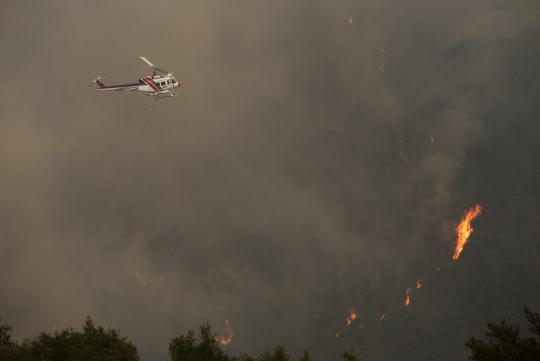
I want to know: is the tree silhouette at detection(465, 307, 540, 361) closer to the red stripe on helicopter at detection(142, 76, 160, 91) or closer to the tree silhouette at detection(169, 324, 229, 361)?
the tree silhouette at detection(169, 324, 229, 361)

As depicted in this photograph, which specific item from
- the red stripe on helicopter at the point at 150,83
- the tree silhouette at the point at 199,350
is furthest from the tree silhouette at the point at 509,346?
the red stripe on helicopter at the point at 150,83

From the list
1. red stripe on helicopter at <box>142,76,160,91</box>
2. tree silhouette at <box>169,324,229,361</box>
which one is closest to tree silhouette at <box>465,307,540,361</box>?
tree silhouette at <box>169,324,229,361</box>

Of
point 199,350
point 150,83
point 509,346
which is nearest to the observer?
point 509,346

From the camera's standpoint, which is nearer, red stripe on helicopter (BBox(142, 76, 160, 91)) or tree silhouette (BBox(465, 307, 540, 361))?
tree silhouette (BBox(465, 307, 540, 361))

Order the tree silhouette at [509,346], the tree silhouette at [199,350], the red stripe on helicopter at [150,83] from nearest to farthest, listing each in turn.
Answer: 1. the tree silhouette at [509,346]
2. the tree silhouette at [199,350]
3. the red stripe on helicopter at [150,83]

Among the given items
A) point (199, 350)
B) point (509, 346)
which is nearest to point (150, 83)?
point (199, 350)

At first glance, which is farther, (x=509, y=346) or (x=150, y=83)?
(x=150, y=83)

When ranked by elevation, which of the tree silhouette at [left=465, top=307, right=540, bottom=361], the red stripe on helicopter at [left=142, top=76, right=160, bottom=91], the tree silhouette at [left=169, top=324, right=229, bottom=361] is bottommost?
the tree silhouette at [left=465, top=307, right=540, bottom=361]

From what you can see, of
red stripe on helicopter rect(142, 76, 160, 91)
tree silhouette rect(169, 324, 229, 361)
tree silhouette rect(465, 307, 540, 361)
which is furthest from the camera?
red stripe on helicopter rect(142, 76, 160, 91)

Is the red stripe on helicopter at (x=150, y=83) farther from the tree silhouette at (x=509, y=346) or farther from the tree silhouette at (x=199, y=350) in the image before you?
the tree silhouette at (x=509, y=346)

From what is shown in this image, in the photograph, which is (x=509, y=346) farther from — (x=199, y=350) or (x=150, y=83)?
(x=150, y=83)

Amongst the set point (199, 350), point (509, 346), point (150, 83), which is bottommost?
point (509, 346)

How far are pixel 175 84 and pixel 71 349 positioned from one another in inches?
2759

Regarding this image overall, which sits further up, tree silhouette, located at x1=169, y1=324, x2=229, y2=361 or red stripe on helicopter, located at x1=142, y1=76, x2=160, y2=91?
red stripe on helicopter, located at x1=142, y1=76, x2=160, y2=91
